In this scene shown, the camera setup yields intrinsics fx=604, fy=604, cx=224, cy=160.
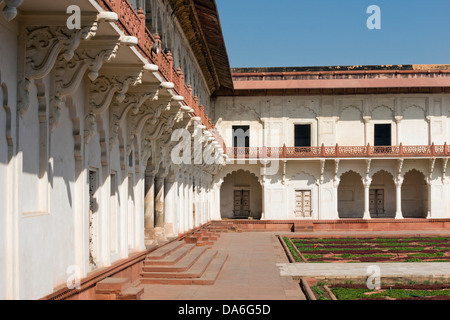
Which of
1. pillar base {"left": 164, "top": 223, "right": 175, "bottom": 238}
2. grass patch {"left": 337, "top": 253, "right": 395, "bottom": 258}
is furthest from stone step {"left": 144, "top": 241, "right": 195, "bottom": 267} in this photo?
grass patch {"left": 337, "top": 253, "right": 395, "bottom": 258}

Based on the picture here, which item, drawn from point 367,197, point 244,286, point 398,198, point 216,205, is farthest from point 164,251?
point 398,198

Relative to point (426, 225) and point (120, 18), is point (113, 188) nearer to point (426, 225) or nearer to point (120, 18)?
point (120, 18)

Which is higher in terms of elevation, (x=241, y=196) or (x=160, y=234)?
(x=241, y=196)

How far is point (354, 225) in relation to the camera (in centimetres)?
2992

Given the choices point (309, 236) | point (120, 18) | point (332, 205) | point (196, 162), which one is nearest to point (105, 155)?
point (120, 18)

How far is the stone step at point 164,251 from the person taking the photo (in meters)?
12.7

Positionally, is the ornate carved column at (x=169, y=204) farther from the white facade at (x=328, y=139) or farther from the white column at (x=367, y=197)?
the white column at (x=367, y=197)

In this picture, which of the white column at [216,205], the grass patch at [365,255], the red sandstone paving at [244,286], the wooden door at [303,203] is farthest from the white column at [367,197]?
the red sandstone paving at [244,286]

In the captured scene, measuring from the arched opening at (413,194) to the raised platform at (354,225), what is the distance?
9.98 ft

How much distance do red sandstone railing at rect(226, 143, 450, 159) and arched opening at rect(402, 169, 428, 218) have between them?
276 centimetres

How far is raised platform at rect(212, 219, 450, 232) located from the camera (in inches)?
1173

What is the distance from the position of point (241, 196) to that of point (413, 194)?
9.55 m

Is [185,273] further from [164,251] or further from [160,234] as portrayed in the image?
[160,234]
